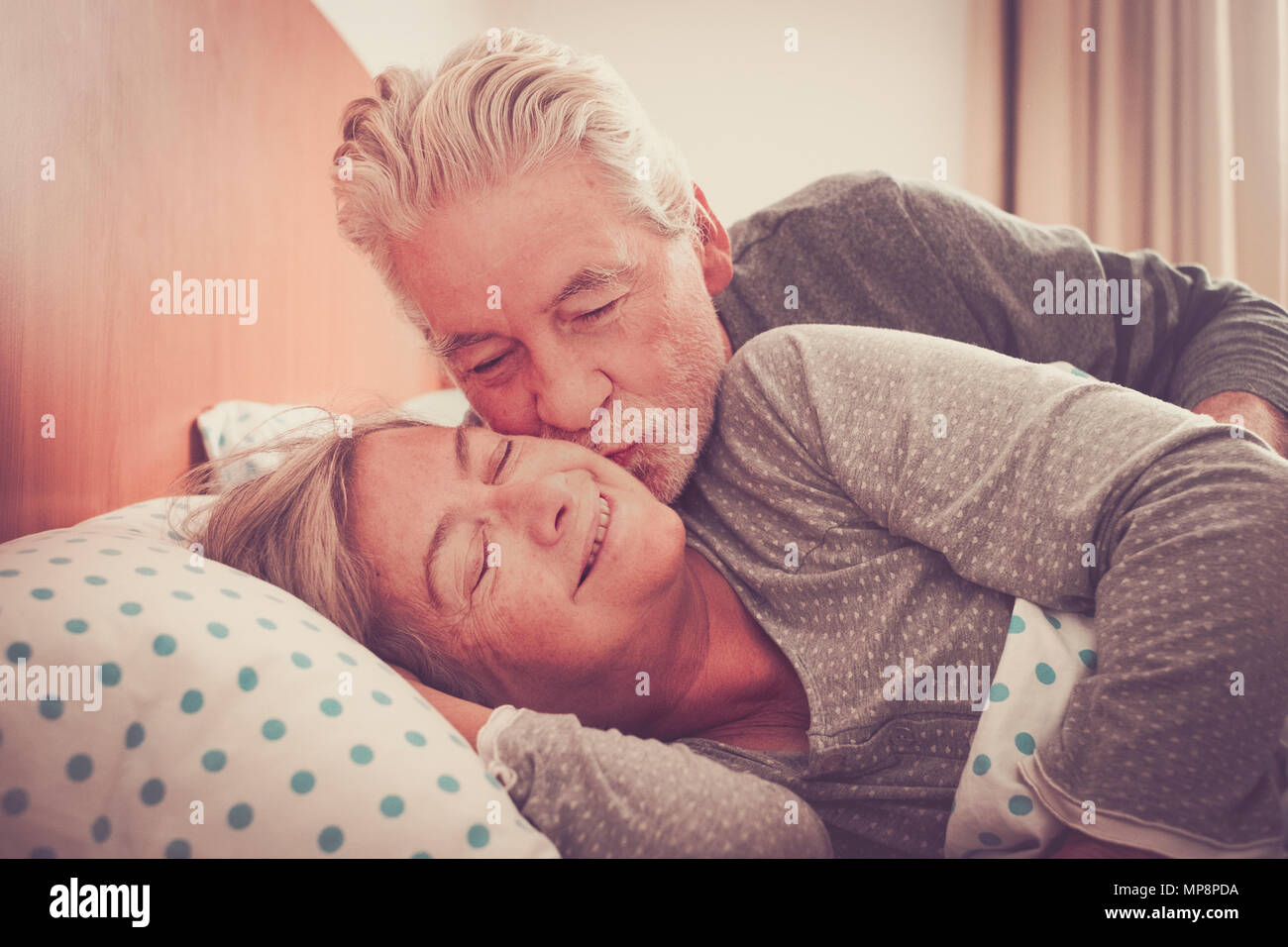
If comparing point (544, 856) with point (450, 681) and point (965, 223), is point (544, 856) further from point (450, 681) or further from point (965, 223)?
point (965, 223)

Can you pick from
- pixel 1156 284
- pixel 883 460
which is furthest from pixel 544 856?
pixel 1156 284

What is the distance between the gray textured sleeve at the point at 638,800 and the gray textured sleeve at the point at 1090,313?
900 millimetres

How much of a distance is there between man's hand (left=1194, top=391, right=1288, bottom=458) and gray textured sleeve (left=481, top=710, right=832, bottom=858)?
2.96ft

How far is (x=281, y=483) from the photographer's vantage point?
961mm

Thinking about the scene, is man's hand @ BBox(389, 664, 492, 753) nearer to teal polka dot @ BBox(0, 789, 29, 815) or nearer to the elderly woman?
the elderly woman

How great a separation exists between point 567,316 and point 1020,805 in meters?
0.67

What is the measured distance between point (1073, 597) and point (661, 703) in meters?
0.41

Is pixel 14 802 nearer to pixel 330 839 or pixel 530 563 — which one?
pixel 330 839

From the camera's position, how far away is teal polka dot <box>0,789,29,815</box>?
1.81 ft

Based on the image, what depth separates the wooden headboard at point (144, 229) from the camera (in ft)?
2.71

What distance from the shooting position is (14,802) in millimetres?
555
